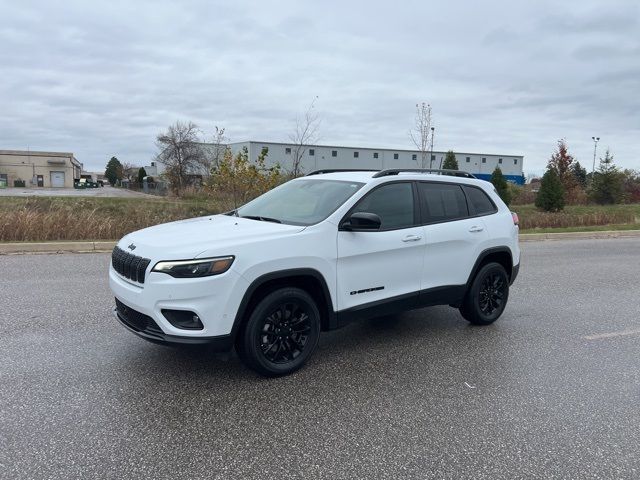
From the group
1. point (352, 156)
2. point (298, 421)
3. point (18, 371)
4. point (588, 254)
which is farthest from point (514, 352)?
point (352, 156)

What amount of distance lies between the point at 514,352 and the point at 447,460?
238 cm

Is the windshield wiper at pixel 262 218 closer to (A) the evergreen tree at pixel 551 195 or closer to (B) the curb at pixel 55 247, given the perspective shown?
(B) the curb at pixel 55 247

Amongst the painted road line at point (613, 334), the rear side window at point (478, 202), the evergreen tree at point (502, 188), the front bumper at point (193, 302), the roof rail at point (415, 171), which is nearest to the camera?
the front bumper at point (193, 302)

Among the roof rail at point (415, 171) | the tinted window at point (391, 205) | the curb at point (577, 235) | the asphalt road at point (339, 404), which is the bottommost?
the asphalt road at point (339, 404)

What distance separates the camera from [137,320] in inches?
166

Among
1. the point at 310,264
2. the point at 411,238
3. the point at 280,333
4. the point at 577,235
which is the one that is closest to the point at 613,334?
the point at 411,238

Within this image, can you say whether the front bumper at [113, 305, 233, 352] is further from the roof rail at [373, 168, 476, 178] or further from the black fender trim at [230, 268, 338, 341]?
the roof rail at [373, 168, 476, 178]

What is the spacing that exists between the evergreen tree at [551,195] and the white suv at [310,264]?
30441 millimetres


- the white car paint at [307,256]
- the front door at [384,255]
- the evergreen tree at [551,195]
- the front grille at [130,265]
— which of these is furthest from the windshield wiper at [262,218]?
the evergreen tree at [551,195]

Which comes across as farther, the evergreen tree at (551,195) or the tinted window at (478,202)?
the evergreen tree at (551,195)

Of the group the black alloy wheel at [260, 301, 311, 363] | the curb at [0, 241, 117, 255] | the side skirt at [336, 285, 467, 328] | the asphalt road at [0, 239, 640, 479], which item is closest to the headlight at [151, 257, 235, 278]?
the black alloy wheel at [260, 301, 311, 363]

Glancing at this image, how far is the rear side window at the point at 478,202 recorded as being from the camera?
6023 millimetres

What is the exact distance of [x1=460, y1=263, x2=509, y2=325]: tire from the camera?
5.91m

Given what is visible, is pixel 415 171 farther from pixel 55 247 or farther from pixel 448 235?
pixel 55 247
